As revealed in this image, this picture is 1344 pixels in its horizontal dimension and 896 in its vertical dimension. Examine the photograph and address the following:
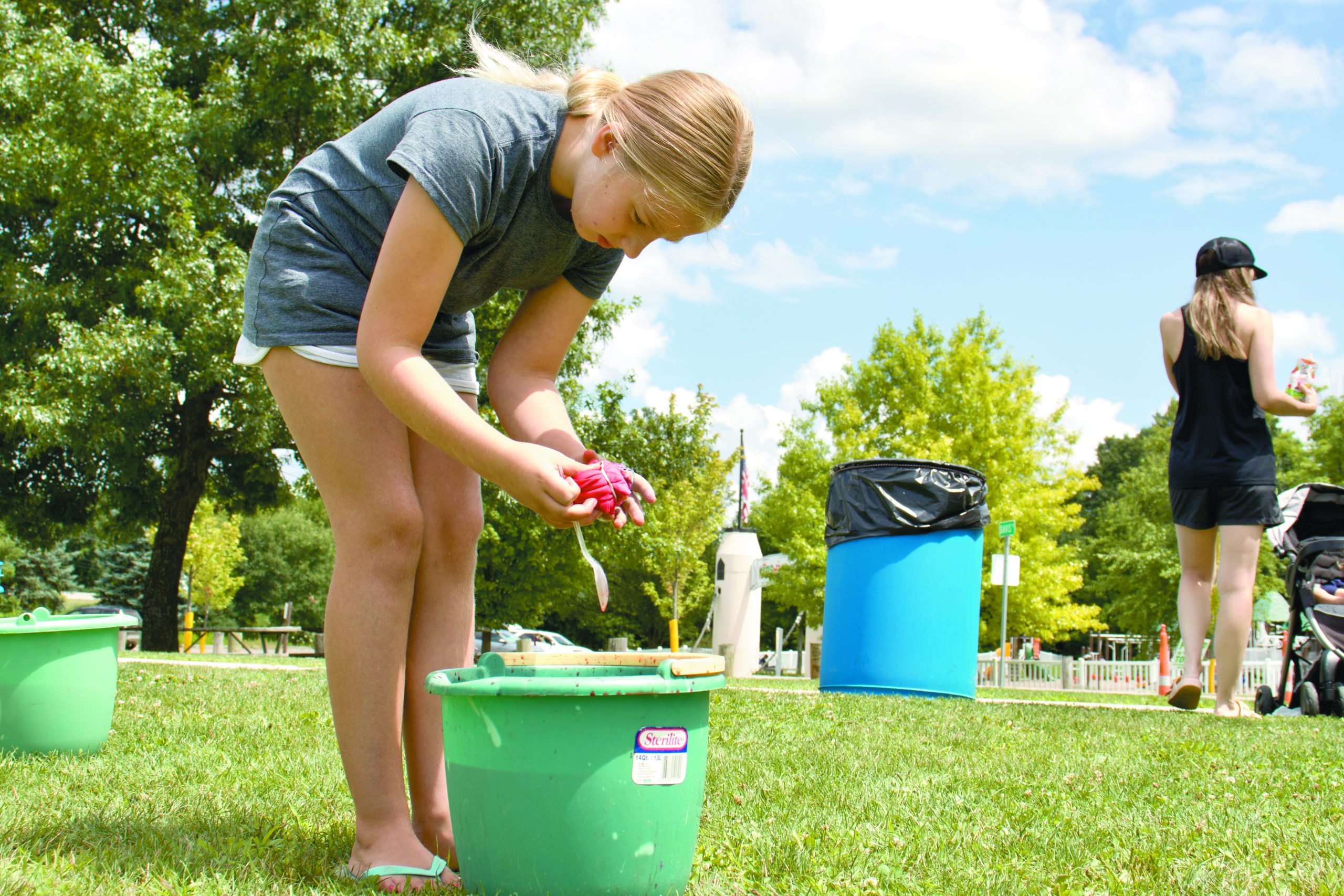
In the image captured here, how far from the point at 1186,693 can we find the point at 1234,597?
76 cm

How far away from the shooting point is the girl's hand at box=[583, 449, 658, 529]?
188cm

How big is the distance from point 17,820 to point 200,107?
1511 centimetres

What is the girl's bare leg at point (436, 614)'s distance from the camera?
2.15 metres

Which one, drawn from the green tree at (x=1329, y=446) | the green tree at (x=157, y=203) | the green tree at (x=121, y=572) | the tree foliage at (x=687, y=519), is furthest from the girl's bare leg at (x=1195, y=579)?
the green tree at (x=121, y=572)

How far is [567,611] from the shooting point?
4297 cm

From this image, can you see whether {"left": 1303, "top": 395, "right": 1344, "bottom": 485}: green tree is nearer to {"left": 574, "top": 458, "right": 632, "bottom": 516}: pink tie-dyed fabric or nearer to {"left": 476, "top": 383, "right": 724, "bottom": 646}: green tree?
{"left": 476, "top": 383, "right": 724, "bottom": 646}: green tree

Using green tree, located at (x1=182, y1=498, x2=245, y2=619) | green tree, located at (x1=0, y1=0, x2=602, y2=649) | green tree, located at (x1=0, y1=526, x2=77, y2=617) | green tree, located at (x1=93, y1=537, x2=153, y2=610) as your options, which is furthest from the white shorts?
green tree, located at (x1=93, y1=537, x2=153, y2=610)

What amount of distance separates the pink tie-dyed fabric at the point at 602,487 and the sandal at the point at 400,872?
2.34 ft

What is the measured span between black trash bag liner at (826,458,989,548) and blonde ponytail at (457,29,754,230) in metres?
4.77

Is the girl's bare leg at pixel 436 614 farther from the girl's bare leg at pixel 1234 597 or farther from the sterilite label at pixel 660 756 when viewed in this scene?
the girl's bare leg at pixel 1234 597

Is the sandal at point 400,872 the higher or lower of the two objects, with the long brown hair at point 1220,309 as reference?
lower

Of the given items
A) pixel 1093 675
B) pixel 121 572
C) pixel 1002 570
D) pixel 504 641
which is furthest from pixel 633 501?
pixel 121 572

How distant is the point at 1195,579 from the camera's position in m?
5.02

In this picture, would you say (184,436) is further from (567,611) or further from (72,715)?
(567,611)
